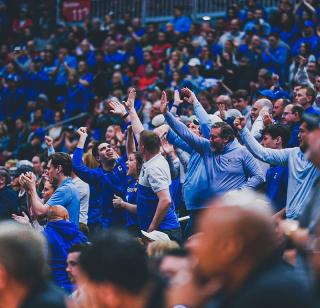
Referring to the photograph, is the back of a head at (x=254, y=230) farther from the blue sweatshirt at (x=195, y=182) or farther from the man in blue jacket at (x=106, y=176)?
the man in blue jacket at (x=106, y=176)

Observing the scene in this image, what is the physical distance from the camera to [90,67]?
20.4 metres

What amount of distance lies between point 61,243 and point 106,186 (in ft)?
7.54

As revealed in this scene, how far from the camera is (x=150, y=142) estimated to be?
9164mm

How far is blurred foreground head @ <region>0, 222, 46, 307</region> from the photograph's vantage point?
4.34 meters

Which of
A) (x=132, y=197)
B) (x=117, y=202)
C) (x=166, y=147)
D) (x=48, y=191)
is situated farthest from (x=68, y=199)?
(x=166, y=147)

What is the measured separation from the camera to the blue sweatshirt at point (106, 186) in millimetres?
10047

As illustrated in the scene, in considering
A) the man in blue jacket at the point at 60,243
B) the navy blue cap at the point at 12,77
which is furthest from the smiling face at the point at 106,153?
the navy blue cap at the point at 12,77

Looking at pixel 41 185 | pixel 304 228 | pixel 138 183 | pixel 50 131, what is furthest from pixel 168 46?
pixel 304 228

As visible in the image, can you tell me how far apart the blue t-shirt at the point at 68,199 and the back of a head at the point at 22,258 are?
4.69 metres

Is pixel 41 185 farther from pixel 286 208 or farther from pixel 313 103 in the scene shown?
pixel 286 208

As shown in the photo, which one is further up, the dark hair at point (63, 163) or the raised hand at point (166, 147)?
the dark hair at point (63, 163)

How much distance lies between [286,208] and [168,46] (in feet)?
39.6

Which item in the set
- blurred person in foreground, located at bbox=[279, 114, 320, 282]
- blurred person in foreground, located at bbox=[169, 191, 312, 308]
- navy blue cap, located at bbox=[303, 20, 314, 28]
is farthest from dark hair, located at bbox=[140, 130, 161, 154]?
navy blue cap, located at bbox=[303, 20, 314, 28]

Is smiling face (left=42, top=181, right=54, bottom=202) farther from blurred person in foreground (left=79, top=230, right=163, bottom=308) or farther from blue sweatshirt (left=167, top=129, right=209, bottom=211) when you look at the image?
blurred person in foreground (left=79, top=230, right=163, bottom=308)
